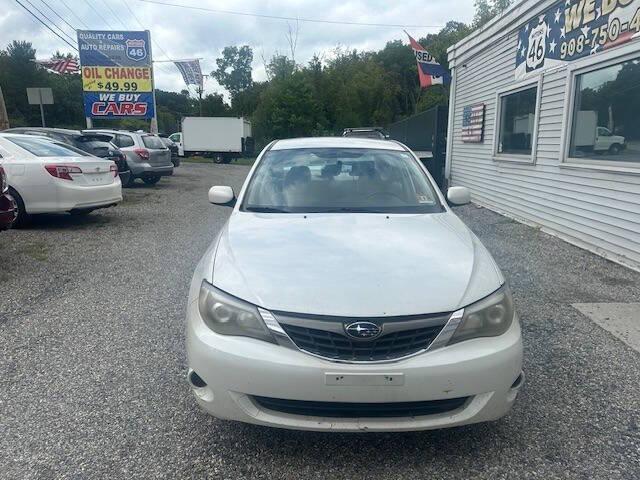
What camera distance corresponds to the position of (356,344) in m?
2.24

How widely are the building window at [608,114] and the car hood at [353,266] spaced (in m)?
4.49

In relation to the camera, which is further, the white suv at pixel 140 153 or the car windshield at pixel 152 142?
the car windshield at pixel 152 142

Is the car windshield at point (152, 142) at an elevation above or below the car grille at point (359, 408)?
above

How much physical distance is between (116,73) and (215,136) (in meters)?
11.4

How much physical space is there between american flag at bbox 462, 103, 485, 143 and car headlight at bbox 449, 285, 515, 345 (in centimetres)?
954

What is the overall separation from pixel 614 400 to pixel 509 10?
28.3 feet

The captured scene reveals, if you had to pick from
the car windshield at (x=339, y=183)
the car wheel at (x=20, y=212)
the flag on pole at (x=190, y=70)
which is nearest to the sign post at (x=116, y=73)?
the flag on pole at (x=190, y=70)

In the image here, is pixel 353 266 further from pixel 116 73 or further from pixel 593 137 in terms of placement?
pixel 116 73

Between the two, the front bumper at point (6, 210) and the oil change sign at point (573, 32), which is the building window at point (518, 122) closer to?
the oil change sign at point (573, 32)

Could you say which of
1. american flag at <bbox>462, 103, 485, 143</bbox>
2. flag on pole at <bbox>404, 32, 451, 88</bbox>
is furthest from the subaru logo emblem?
flag on pole at <bbox>404, 32, 451, 88</bbox>

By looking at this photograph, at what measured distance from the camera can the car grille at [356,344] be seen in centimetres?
224

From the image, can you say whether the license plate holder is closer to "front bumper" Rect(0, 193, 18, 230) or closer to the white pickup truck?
"front bumper" Rect(0, 193, 18, 230)

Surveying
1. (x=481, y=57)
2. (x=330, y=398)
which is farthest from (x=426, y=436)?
(x=481, y=57)

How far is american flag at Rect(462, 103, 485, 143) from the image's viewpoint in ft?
37.0
